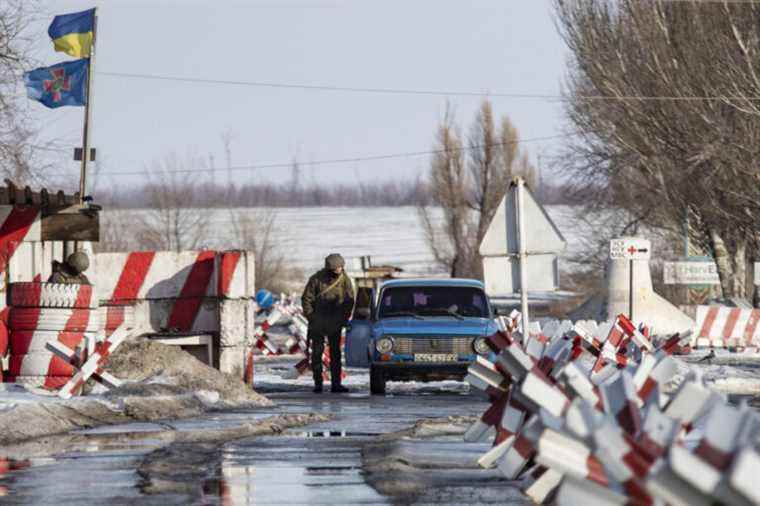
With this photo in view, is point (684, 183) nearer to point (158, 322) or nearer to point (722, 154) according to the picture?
point (722, 154)

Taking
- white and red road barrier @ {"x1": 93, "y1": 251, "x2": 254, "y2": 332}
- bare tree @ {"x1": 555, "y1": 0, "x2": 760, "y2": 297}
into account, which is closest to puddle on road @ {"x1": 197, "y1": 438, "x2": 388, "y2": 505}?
white and red road barrier @ {"x1": 93, "y1": 251, "x2": 254, "y2": 332}

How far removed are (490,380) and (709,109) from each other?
48.0m

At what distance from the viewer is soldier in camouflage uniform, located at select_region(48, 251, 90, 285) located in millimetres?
20766

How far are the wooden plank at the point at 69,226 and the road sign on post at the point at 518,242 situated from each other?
6.00m

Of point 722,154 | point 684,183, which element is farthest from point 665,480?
point 684,183

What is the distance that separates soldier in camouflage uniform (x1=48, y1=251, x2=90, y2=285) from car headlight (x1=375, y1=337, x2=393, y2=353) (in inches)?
190

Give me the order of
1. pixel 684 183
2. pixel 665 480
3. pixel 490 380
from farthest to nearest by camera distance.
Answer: pixel 684 183, pixel 490 380, pixel 665 480

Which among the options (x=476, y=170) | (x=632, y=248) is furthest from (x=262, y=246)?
(x=632, y=248)

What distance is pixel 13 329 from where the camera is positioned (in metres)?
19.5

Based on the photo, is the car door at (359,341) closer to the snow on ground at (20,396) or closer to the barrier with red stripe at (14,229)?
the barrier with red stripe at (14,229)

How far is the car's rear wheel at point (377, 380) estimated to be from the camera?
24.6m

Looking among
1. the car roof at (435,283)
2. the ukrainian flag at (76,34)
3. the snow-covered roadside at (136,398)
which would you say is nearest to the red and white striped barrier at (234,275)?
the snow-covered roadside at (136,398)

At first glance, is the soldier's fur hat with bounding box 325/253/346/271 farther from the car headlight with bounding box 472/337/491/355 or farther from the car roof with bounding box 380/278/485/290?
the car headlight with bounding box 472/337/491/355

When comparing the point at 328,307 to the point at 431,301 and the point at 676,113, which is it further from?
the point at 676,113
